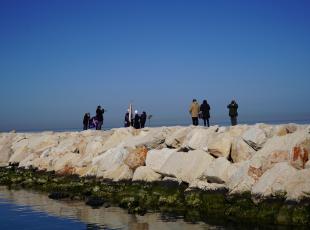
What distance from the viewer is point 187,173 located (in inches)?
982

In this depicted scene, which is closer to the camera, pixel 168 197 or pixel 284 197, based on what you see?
pixel 284 197

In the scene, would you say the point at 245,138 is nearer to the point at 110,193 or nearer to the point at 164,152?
the point at 164,152

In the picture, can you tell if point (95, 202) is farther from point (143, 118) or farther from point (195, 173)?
point (143, 118)

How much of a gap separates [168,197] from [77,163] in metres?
13.7

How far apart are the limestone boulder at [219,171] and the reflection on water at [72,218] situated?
144 inches

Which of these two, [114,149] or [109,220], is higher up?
[114,149]

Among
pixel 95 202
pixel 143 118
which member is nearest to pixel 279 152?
pixel 95 202

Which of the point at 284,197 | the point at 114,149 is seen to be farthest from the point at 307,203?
the point at 114,149

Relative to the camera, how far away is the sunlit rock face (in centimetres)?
2034

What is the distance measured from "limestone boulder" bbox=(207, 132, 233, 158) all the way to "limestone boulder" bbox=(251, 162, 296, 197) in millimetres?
4728

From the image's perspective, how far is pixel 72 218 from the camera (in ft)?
69.9

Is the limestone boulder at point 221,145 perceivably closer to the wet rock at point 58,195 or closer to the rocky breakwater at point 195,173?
the rocky breakwater at point 195,173

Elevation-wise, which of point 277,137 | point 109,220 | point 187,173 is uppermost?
point 277,137

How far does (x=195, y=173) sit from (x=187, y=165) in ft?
3.01
